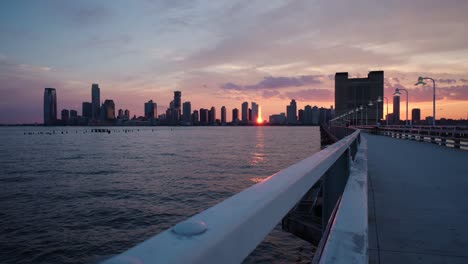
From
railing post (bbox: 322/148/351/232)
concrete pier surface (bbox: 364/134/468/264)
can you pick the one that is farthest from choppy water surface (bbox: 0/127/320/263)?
railing post (bbox: 322/148/351/232)

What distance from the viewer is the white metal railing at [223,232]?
2.88 ft

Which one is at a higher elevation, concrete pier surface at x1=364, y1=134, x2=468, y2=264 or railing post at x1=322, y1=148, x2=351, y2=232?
railing post at x1=322, y1=148, x2=351, y2=232

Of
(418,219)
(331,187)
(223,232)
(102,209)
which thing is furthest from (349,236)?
(102,209)

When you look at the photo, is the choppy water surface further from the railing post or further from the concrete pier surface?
the railing post

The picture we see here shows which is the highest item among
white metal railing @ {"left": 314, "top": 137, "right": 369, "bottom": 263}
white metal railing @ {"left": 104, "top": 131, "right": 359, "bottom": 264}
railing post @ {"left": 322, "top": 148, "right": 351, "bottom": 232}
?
white metal railing @ {"left": 104, "top": 131, "right": 359, "bottom": 264}

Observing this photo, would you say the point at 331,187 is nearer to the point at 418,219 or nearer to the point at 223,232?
the point at 418,219

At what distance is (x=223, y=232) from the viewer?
3.46 feet

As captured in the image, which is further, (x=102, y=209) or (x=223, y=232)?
(x=102, y=209)

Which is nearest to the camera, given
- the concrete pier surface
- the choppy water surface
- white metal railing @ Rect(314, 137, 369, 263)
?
white metal railing @ Rect(314, 137, 369, 263)

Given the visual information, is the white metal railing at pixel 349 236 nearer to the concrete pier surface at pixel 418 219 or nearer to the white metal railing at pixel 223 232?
the white metal railing at pixel 223 232

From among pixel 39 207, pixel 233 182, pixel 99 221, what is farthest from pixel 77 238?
pixel 233 182

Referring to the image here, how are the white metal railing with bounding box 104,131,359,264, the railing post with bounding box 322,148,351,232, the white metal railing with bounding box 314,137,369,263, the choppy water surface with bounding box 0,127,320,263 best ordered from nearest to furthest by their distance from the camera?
1. the white metal railing with bounding box 104,131,359,264
2. the white metal railing with bounding box 314,137,369,263
3. the railing post with bounding box 322,148,351,232
4. the choppy water surface with bounding box 0,127,320,263

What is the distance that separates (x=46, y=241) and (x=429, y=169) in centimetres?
1530

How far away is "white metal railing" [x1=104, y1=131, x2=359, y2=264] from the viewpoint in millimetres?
879
